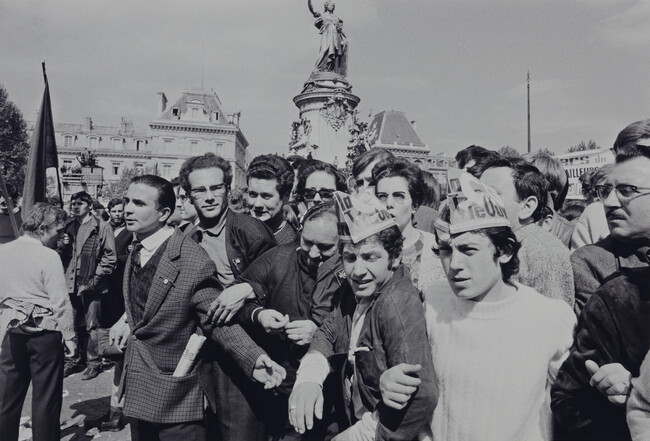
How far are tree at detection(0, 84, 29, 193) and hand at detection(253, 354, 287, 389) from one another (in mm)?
45179

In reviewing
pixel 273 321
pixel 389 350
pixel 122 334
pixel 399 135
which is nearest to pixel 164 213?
pixel 122 334

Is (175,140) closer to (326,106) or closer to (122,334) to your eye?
(326,106)

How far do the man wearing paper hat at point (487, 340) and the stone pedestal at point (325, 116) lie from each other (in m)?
15.8

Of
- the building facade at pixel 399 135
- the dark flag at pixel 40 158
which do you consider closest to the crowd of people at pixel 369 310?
the dark flag at pixel 40 158

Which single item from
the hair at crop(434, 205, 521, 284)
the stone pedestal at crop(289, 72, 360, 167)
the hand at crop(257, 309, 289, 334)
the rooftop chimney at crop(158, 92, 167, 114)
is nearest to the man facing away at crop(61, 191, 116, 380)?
the hand at crop(257, 309, 289, 334)

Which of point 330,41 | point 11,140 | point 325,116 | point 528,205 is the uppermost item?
point 11,140

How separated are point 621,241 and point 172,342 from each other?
2676mm

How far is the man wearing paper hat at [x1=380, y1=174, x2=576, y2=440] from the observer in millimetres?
1882

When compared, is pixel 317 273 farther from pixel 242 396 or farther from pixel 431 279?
pixel 242 396

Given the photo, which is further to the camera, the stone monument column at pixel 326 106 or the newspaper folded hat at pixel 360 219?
the stone monument column at pixel 326 106

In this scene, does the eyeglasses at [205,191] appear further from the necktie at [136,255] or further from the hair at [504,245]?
the hair at [504,245]

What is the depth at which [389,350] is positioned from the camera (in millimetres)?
2053

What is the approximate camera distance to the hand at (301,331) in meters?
2.65

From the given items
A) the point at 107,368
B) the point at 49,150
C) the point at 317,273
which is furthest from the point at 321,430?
the point at 49,150
